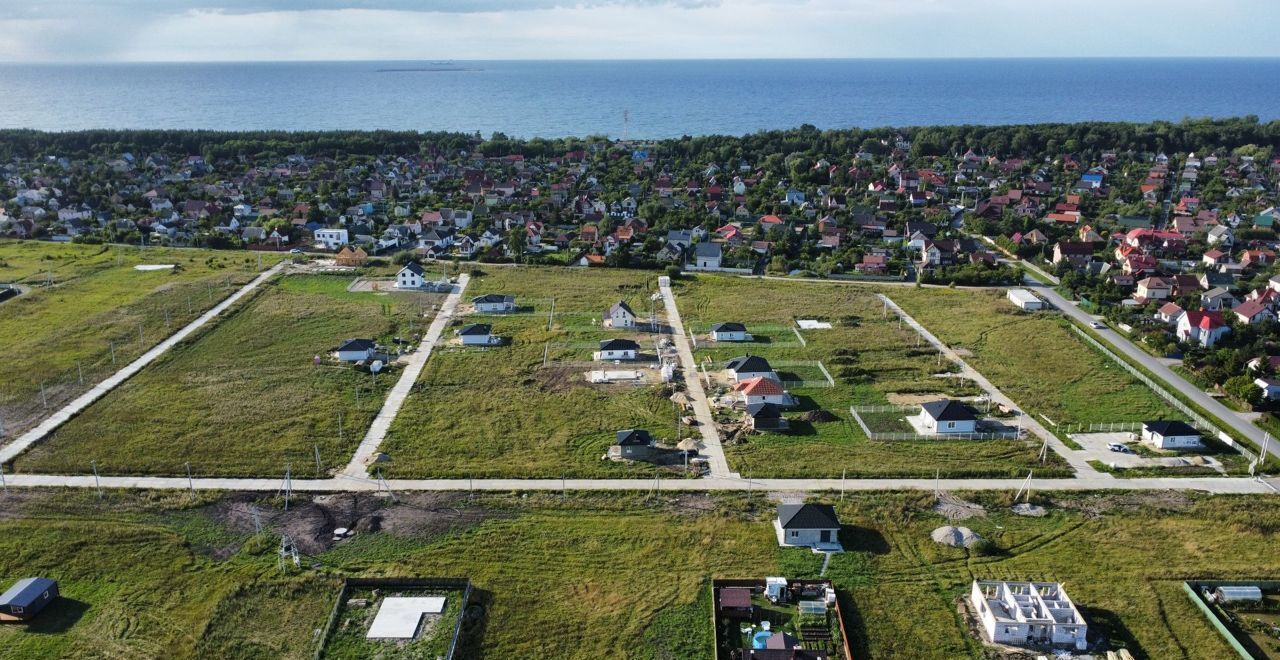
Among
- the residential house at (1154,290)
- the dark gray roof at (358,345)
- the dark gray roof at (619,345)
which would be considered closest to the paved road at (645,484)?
the dark gray roof at (358,345)

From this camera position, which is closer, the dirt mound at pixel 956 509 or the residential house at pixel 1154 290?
the dirt mound at pixel 956 509

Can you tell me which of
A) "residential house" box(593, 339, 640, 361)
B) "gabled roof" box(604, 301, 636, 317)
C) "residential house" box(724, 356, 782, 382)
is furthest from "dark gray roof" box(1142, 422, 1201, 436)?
"gabled roof" box(604, 301, 636, 317)

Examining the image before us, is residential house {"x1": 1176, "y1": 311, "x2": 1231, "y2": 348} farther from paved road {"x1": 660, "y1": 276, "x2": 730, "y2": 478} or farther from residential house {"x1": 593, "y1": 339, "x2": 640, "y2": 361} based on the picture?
residential house {"x1": 593, "y1": 339, "x2": 640, "y2": 361}

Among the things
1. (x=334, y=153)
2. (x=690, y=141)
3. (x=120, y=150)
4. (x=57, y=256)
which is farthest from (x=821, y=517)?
(x=120, y=150)

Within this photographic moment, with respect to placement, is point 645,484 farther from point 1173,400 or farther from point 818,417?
point 1173,400

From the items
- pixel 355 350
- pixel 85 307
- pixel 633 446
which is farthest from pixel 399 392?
pixel 85 307

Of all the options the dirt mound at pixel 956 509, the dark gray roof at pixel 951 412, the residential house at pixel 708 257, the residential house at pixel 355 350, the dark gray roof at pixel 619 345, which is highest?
the residential house at pixel 708 257

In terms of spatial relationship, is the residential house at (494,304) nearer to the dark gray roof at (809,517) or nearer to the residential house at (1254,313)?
the dark gray roof at (809,517)
